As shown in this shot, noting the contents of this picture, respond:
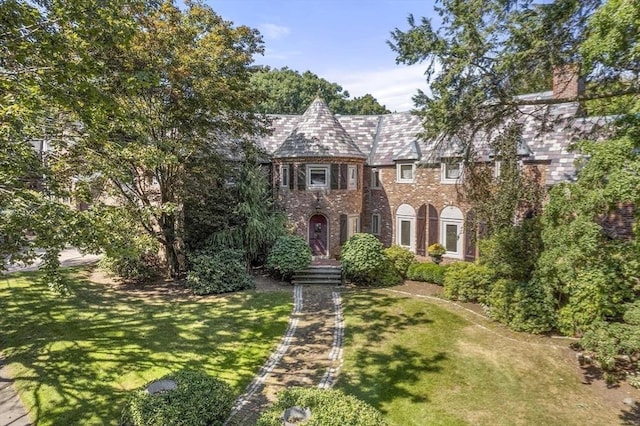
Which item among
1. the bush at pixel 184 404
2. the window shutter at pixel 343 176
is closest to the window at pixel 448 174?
the window shutter at pixel 343 176

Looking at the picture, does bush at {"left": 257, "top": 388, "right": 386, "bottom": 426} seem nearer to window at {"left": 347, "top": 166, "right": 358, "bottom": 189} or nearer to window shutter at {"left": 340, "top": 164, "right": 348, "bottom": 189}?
window shutter at {"left": 340, "top": 164, "right": 348, "bottom": 189}

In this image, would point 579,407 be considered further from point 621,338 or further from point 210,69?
point 210,69

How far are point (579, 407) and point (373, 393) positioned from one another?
5.55 m

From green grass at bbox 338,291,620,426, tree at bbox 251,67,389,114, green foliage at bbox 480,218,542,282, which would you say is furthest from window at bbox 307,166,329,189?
tree at bbox 251,67,389,114

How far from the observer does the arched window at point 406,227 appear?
80.9 feet

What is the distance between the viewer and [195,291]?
18.7 meters

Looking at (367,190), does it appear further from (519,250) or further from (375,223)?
(519,250)

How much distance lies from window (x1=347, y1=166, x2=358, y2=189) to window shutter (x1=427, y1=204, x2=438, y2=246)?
501 cm

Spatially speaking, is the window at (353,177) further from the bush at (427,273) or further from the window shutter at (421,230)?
the bush at (427,273)

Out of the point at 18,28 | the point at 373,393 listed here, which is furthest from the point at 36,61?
the point at 373,393

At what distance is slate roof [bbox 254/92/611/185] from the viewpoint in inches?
728

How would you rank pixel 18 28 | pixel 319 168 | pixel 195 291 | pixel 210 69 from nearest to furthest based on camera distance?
1. pixel 18 28
2. pixel 210 69
3. pixel 195 291
4. pixel 319 168

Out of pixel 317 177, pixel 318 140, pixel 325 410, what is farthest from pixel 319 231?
pixel 325 410

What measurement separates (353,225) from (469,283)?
29.5ft
